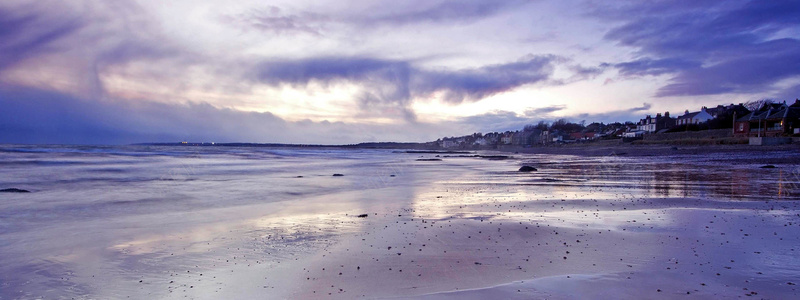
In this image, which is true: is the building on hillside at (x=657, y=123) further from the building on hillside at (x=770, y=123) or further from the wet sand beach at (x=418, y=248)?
the wet sand beach at (x=418, y=248)

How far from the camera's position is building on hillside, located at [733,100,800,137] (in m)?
43.9

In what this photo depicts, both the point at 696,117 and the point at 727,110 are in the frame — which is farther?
the point at 696,117

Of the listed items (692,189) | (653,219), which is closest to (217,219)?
(653,219)

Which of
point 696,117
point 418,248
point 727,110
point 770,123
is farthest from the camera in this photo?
point 696,117

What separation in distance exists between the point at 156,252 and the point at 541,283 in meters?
5.33

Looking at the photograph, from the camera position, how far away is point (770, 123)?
4672 centimetres

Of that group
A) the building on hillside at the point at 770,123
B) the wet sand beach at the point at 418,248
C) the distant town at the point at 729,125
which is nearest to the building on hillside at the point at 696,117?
the distant town at the point at 729,125

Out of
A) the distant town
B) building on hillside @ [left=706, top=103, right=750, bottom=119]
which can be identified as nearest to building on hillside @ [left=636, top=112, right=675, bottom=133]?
the distant town

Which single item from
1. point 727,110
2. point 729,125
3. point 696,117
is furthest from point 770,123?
point 696,117

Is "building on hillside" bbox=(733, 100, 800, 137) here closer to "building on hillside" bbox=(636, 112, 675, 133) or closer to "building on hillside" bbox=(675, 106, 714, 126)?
"building on hillside" bbox=(675, 106, 714, 126)

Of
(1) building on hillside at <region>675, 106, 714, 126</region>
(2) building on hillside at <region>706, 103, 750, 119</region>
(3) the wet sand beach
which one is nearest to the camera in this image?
(3) the wet sand beach

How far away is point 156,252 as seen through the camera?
20.2 feet

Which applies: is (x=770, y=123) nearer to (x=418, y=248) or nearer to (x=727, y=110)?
(x=727, y=110)

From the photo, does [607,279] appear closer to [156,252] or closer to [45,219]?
[156,252]
